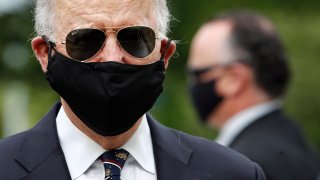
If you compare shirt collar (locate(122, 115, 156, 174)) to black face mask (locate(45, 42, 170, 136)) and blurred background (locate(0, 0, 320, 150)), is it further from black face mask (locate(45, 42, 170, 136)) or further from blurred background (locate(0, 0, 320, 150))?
blurred background (locate(0, 0, 320, 150))

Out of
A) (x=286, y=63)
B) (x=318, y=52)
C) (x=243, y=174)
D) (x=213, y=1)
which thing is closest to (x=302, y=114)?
(x=318, y=52)

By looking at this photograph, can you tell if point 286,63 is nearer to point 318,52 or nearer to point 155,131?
point 155,131

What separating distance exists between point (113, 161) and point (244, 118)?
2.61 meters

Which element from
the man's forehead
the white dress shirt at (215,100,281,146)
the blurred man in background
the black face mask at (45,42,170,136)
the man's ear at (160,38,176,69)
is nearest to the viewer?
the black face mask at (45,42,170,136)

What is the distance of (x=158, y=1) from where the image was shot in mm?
4465

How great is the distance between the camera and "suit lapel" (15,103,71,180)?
4180mm

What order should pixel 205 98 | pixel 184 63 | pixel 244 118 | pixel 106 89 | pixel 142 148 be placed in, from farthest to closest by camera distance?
pixel 184 63
pixel 205 98
pixel 244 118
pixel 142 148
pixel 106 89

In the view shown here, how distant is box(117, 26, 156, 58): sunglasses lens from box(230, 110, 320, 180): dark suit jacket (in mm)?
1860

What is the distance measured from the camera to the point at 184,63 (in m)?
20.8

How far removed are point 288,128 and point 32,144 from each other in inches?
101

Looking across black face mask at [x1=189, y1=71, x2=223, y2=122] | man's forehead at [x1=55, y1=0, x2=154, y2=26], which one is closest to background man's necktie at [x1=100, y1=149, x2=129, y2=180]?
man's forehead at [x1=55, y1=0, x2=154, y2=26]

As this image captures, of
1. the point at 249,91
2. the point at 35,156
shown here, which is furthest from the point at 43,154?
the point at 249,91

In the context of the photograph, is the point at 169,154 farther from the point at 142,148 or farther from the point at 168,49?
the point at 168,49

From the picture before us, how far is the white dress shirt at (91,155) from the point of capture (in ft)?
13.9
